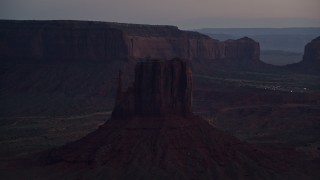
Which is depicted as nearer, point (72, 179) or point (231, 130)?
point (72, 179)

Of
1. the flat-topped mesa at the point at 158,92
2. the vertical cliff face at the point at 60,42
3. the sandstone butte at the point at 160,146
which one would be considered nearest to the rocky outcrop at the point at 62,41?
the vertical cliff face at the point at 60,42

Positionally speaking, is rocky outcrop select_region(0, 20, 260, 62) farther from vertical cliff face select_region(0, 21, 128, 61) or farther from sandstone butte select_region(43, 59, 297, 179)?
sandstone butte select_region(43, 59, 297, 179)

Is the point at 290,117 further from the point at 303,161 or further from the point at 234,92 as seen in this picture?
the point at 303,161

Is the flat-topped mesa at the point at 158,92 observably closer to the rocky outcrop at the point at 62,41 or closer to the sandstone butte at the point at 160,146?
the sandstone butte at the point at 160,146

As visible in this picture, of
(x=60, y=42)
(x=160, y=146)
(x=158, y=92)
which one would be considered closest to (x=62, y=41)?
(x=60, y=42)

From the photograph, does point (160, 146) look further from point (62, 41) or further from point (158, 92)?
point (62, 41)

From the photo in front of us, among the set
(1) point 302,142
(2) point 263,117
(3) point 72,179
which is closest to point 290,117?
(2) point 263,117

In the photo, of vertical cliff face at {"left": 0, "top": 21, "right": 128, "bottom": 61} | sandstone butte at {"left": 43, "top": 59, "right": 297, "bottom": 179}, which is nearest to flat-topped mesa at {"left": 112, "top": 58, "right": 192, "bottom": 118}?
sandstone butte at {"left": 43, "top": 59, "right": 297, "bottom": 179}
